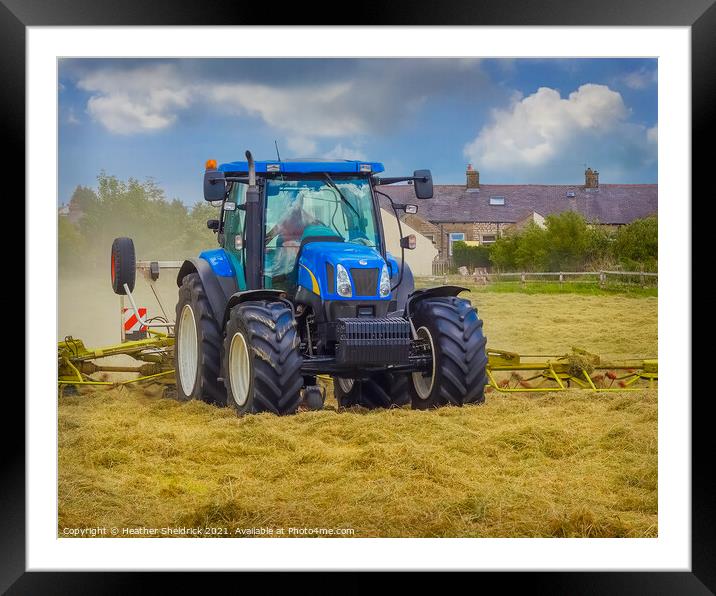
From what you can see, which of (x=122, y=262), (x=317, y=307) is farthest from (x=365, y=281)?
(x=122, y=262)

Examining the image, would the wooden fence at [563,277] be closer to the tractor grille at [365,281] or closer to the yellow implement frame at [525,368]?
the yellow implement frame at [525,368]

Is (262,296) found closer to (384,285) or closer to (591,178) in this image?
(384,285)

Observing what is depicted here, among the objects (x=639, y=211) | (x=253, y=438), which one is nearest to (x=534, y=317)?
(x=639, y=211)

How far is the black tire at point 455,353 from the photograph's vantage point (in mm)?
8719

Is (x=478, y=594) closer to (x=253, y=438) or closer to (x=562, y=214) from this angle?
(x=253, y=438)

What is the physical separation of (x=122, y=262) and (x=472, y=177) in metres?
3.44

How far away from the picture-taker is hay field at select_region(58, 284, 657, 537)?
734cm

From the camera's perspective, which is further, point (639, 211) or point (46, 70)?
point (639, 211)

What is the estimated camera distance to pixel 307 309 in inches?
358

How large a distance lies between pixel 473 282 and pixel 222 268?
12.4ft

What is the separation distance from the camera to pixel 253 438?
26.7 ft

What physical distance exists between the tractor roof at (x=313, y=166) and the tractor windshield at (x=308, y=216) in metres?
0.09

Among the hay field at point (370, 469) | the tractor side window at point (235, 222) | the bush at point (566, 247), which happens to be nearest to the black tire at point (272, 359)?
the hay field at point (370, 469)

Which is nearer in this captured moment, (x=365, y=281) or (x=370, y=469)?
(x=370, y=469)
